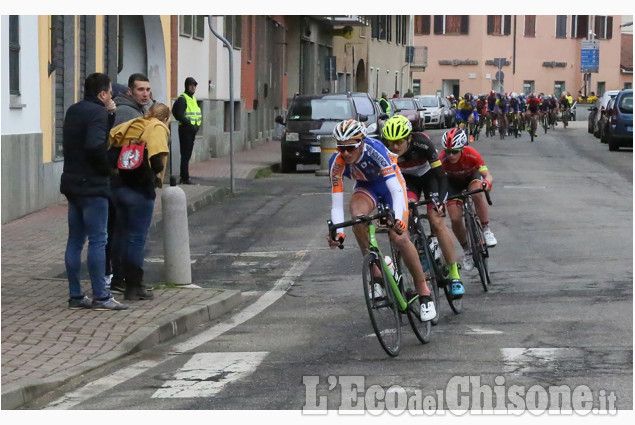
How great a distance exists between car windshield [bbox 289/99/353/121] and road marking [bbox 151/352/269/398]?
68.7ft

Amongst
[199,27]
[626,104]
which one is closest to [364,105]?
[199,27]

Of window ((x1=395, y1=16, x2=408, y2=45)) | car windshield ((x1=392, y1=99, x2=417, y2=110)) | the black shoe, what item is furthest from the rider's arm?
window ((x1=395, y1=16, x2=408, y2=45))

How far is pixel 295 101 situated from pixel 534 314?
2039cm

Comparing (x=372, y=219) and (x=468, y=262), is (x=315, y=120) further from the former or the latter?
(x=372, y=219)

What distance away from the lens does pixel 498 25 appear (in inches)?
3548

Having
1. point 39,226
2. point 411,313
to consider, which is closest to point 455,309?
point 411,313

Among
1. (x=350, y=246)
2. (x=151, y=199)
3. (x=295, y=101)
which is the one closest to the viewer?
(x=151, y=199)

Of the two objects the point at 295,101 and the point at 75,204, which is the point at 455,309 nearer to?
the point at 75,204

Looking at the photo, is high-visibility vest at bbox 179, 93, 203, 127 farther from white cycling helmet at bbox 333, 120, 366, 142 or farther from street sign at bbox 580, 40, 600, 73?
street sign at bbox 580, 40, 600, 73

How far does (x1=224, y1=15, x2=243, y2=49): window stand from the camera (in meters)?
36.0

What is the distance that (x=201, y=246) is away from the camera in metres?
16.0

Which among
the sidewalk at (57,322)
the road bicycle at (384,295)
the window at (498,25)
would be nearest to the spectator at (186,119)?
the sidewalk at (57,322)

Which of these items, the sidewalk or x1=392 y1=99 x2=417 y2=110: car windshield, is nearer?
the sidewalk

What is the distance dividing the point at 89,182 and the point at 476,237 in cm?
359
